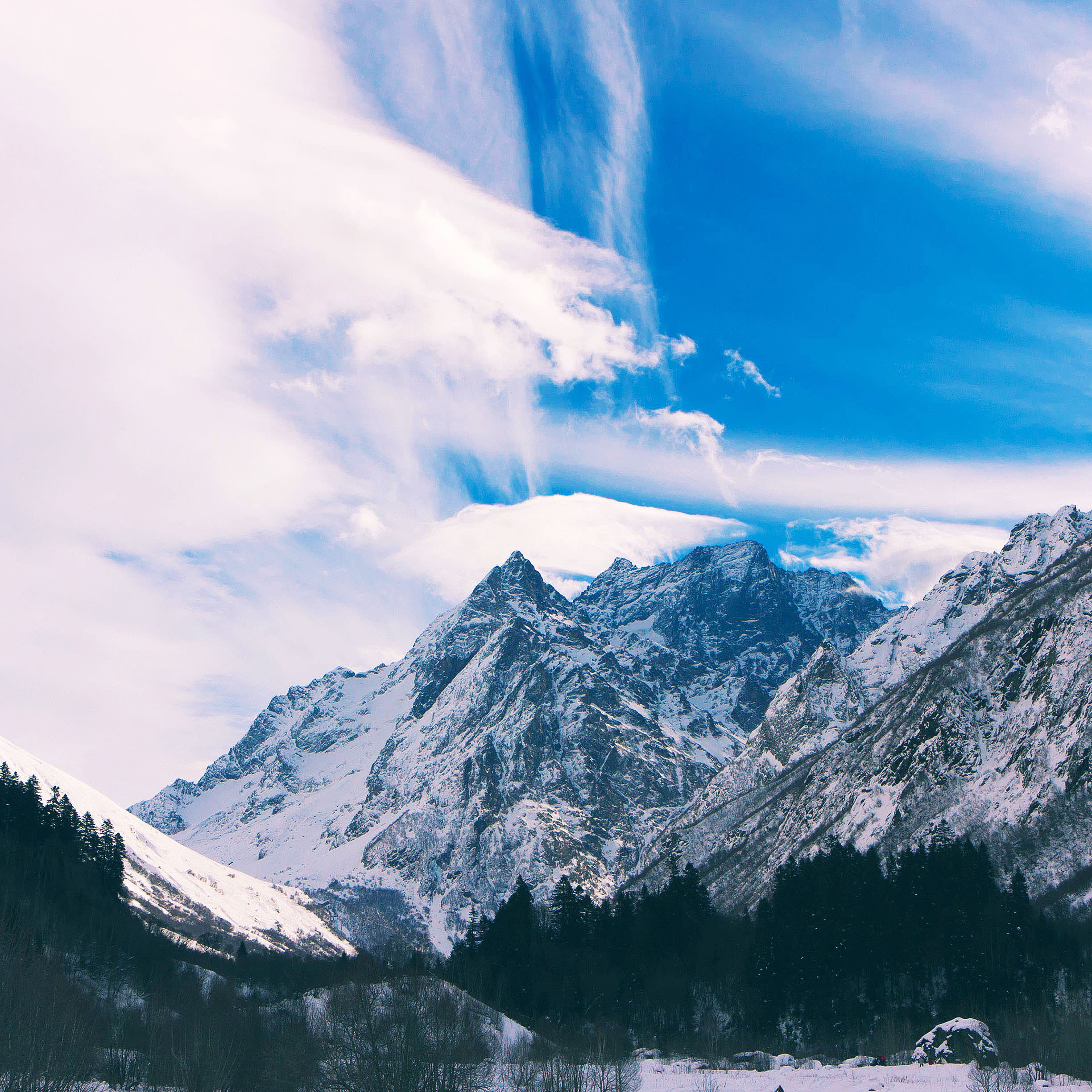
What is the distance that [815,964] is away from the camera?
4171 inches

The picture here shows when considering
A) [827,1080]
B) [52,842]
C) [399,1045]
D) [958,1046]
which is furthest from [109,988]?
[958,1046]

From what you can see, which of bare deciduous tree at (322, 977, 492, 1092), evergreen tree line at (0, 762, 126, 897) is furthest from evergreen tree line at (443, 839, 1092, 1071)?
evergreen tree line at (0, 762, 126, 897)

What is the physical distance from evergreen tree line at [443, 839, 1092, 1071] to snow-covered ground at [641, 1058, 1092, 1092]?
14.9m

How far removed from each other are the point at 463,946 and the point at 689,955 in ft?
111

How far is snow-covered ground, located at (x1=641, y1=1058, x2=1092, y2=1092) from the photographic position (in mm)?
60219

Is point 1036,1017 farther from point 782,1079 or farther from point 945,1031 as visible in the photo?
point 782,1079

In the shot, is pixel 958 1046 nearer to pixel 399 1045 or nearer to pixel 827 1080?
pixel 827 1080

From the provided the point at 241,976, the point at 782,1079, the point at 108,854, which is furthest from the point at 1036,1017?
the point at 108,854

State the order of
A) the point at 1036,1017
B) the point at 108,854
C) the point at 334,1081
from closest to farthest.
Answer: the point at 334,1081 → the point at 1036,1017 → the point at 108,854

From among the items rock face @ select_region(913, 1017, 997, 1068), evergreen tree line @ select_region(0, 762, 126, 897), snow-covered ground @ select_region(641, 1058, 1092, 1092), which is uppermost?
evergreen tree line @ select_region(0, 762, 126, 897)

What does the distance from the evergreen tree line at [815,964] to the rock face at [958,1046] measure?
1125 centimetres

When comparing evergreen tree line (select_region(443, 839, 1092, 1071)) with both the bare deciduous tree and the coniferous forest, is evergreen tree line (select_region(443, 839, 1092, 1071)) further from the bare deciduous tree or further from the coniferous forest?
the bare deciduous tree

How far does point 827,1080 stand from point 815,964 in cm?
4129

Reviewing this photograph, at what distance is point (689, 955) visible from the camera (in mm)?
122562
